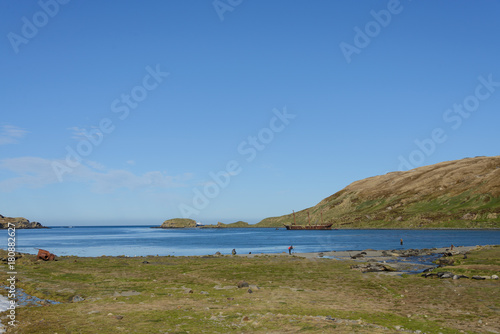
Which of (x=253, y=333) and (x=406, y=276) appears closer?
(x=253, y=333)

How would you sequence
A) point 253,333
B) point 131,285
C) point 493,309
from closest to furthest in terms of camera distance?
point 253,333
point 493,309
point 131,285

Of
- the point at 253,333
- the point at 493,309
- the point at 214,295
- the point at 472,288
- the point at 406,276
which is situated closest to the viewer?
the point at 253,333

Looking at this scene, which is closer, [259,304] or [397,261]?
[259,304]

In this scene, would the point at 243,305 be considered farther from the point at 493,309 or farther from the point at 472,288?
the point at 472,288

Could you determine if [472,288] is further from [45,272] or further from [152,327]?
[45,272]

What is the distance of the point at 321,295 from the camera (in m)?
29.1

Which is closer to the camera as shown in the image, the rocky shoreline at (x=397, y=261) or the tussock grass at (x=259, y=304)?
the tussock grass at (x=259, y=304)

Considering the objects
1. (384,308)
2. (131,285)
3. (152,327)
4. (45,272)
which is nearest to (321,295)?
(384,308)

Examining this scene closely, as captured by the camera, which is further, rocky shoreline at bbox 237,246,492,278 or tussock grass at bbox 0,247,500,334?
rocky shoreline at bbox 237,246,492,278

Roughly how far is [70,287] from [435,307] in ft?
93.1

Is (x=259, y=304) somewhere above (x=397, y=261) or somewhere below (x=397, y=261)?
above

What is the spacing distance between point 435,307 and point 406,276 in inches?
609

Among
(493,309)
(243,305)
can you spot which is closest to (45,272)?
(243,305)

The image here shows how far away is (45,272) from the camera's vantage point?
1688 inches
